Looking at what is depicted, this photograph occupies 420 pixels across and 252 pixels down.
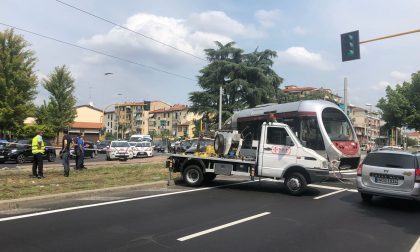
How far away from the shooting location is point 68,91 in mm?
50000

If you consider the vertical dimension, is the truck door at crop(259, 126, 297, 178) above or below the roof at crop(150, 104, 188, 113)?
below

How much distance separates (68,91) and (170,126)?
86.2 metres

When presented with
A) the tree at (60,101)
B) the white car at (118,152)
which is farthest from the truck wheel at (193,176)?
the tree at (60,101)

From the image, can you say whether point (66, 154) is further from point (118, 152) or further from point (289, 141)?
point (118, 152)

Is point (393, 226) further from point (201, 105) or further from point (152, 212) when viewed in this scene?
point (201, 105)

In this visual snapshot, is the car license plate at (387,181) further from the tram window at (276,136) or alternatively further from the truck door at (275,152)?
the tram window at (276,136)

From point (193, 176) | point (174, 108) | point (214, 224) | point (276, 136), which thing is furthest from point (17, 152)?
point (174, 108)

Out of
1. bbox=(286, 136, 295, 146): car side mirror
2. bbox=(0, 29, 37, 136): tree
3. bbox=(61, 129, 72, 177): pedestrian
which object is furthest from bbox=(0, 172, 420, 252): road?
bbox=(0, 29, 37, 136): tree

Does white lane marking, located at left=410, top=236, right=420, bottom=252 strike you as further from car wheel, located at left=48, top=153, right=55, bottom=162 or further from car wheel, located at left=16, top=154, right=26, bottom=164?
car wheel, located at left=48, top=153, right=55, bottom=162

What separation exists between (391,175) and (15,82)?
3383cm

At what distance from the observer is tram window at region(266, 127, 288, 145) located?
13117 millimetres

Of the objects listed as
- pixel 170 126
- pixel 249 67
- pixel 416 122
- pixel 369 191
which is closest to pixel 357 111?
pixel 170 126

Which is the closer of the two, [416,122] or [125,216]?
[125,216]

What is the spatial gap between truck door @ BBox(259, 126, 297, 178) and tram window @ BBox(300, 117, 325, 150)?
14.2 feet
